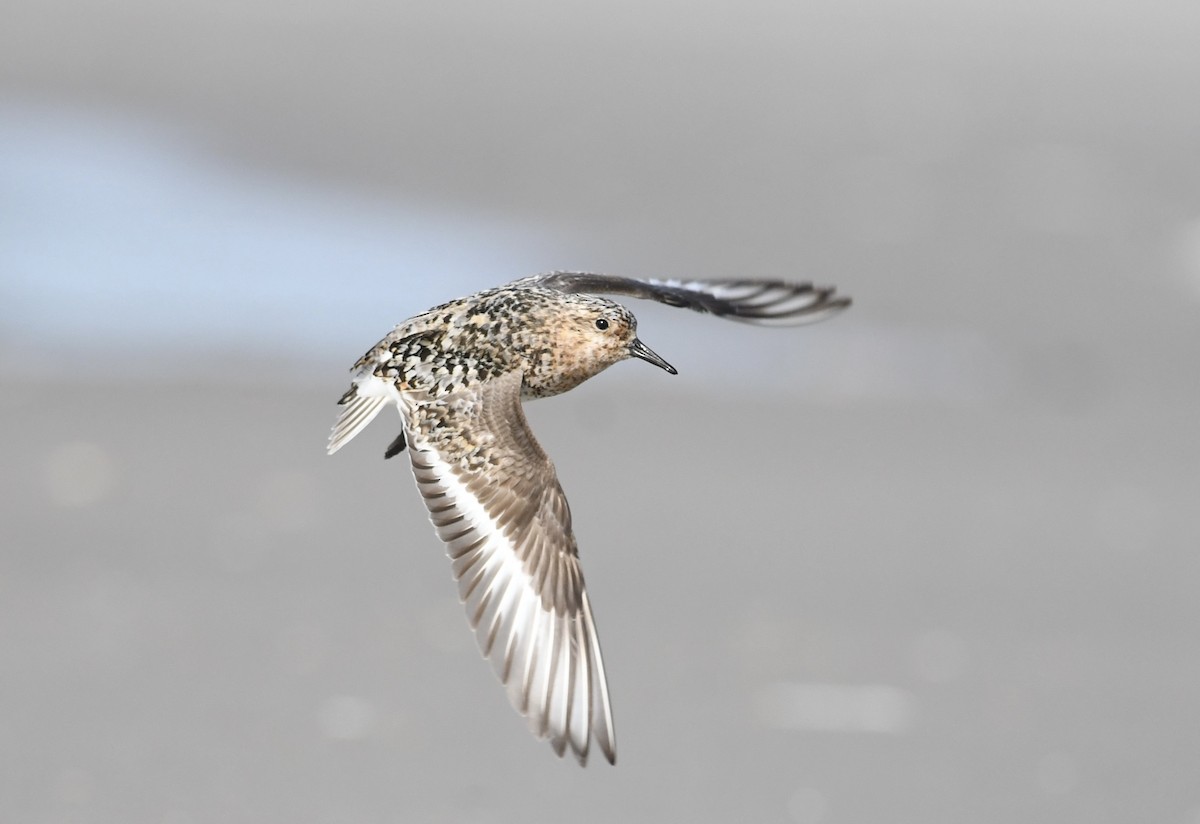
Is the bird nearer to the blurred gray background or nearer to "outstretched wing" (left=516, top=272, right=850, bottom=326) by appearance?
"outstretched wing" (left=516, top=272, right=850, bottom=326)

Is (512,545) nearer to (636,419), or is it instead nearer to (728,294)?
(728,294)

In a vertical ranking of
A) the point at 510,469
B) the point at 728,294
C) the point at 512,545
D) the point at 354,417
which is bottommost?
the point at 512,545

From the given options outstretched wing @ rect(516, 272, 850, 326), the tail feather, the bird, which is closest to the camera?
the bird

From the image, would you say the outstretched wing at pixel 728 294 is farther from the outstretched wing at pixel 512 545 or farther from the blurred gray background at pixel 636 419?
the blurred gray background at pixel 636 419

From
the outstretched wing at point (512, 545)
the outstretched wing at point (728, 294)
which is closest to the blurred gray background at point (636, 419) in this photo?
the outstretched wing at point (512, 545)

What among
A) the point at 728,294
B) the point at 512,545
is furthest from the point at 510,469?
the point at 728,294

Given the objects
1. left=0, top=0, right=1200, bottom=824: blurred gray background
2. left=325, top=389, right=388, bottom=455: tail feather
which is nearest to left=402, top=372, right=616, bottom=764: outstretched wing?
left=325, top=389, right=388, bottom=455: tail feather
